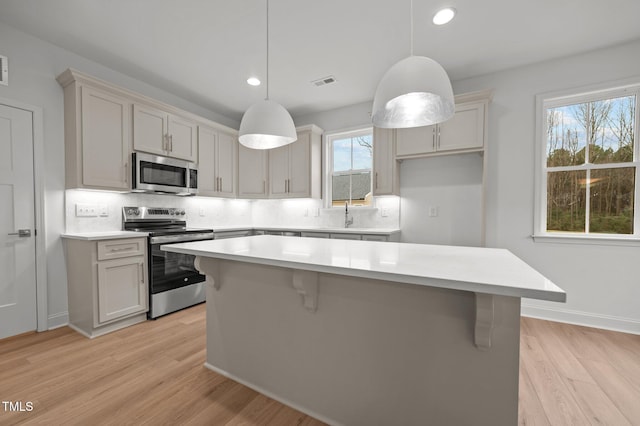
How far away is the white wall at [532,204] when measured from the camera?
2645 millimetres

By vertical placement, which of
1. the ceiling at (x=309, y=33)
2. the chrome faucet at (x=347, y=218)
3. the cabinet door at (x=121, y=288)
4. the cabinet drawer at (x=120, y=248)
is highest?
the ceiling at (x=309, y=33)

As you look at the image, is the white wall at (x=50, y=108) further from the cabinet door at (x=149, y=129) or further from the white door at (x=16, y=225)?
the cabinet door at (x=149, y=129)

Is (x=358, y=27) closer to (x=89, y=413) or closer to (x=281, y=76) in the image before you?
(x=281, y=76)

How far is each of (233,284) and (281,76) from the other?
2495 mm

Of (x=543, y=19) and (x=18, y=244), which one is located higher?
(x=543, y=19)

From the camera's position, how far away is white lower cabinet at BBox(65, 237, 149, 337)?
8.21 feet

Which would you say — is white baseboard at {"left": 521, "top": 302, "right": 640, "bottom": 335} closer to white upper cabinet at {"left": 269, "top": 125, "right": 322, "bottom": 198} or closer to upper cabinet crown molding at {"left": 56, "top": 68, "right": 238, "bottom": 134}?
white upper cabinet at {"left": 269, "top": 125, "right": 322, "bottom": 198}

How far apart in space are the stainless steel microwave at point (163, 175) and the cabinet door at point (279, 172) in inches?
45.6

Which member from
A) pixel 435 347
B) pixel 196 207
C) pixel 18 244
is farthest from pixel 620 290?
pixel 18 244

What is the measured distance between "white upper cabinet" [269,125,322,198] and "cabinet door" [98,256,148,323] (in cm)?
213

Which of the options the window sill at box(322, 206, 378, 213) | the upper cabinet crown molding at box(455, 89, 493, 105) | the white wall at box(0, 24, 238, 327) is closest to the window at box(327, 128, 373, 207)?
the window sill at box(322, 206, 378, 213)

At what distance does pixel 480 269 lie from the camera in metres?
1.05

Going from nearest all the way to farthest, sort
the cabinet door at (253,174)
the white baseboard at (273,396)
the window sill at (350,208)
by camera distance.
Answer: the white baseboard at (273,396) → the window sill at (350,208) → the cabinet door at (253,174)

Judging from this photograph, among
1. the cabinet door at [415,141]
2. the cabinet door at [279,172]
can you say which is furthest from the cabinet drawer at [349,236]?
the cabinet door at [279,172]
